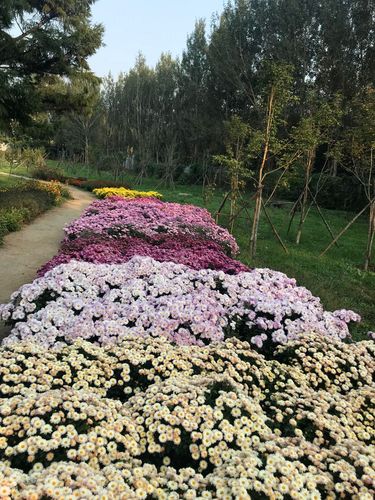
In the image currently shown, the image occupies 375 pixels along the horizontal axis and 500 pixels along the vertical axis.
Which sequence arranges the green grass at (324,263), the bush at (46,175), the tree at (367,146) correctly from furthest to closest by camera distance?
the bush at (46,175) → the tree at (367,146) → the green grass at (324,263)

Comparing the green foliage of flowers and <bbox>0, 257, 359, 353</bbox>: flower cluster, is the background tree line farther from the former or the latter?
<bbox>0, 257, 359, 353</bbox>: flower cluster

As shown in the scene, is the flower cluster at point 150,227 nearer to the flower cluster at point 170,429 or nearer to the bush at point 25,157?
the flower cluster at point 170,429

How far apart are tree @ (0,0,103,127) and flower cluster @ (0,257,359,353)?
1326 centimetres

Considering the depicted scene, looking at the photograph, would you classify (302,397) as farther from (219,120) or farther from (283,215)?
(219,120)

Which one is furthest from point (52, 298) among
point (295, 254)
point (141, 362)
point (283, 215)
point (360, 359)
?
point (283, 215)

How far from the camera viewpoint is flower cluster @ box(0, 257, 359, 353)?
12.1 ft

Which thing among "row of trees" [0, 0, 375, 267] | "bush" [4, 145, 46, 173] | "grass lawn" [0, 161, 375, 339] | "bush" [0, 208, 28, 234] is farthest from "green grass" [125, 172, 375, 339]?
"bush" [4, 145, 46, 173]

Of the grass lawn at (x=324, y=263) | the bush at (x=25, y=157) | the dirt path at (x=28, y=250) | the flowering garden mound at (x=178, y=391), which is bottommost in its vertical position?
the dirt path at (x=28, y=250)

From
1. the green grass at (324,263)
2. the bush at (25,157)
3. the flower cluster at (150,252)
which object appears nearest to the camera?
the flower cluster at (150,252)

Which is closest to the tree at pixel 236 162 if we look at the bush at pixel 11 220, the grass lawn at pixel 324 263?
the grass lawn at pixel 324 263

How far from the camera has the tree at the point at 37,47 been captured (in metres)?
15.8

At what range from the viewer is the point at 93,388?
262cm

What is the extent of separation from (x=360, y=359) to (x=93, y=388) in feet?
7.53

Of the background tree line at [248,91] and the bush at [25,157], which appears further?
the bush at [25,157]
